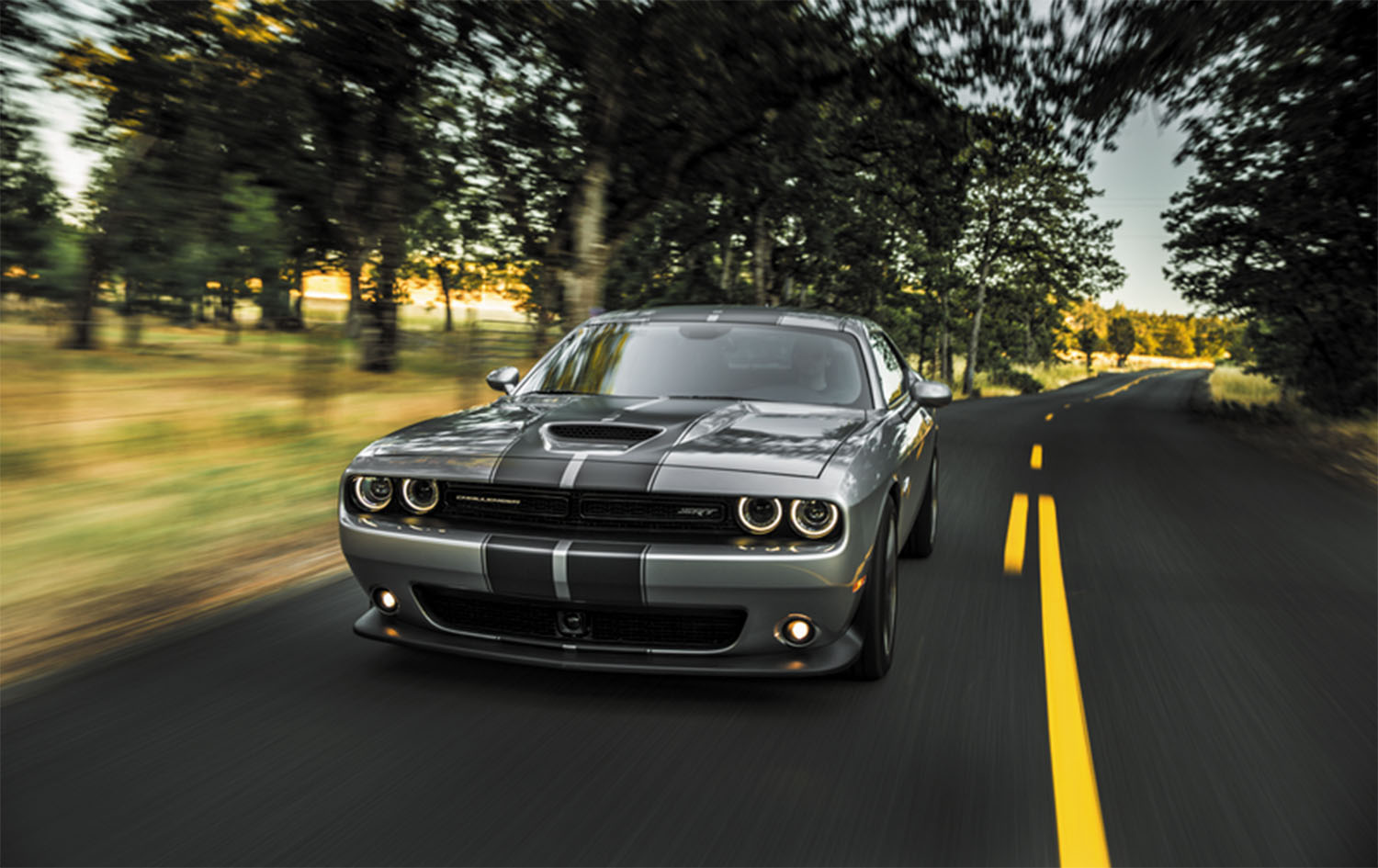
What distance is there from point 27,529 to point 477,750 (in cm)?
483

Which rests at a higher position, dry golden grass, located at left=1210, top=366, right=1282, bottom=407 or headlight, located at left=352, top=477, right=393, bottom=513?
headlight, located at left=352, top=477, right=393, bottom=513

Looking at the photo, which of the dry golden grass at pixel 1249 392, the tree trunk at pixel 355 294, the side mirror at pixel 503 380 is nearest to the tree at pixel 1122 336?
the dry golden grass at pixel 1249 392

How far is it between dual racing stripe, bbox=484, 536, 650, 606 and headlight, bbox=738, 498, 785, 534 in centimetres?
36

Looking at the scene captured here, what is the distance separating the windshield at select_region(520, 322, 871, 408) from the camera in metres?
4.59

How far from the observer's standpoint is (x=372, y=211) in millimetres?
18297

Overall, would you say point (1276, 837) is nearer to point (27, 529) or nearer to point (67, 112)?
point (27, 529)

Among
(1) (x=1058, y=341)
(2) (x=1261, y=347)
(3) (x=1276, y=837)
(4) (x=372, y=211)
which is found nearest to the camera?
(3) (x=1276, y=837)

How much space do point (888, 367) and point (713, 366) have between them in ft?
3.94

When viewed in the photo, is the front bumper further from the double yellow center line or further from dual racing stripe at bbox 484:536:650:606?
the double yellow center line

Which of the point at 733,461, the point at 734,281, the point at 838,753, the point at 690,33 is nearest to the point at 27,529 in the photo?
the point at 733,461

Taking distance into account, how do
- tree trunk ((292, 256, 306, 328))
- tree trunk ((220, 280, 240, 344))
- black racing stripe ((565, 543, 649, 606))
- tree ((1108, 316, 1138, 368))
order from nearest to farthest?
1. black racing stripe ((565, 543, 649, 606))
2. tree trunk ((220, 280, 240, 344))
3. tree trunk ((292, 256, 306, 328))
4. tree ((1108, 316, 1138, 368))

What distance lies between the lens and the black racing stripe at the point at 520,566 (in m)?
3.14

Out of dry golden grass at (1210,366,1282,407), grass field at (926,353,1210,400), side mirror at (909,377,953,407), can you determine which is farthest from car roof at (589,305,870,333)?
dry golden grass at (1210,366,1282,407)

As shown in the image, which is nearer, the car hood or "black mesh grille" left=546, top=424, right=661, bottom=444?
the car hood
